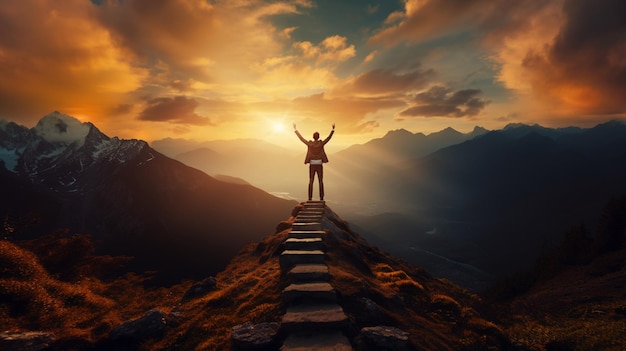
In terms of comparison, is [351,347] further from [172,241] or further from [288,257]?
[172,241]

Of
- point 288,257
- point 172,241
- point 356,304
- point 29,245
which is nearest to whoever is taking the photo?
point 356,304

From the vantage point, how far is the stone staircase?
7.70m

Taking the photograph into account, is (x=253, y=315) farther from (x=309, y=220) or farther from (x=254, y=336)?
(x=309, y=220)

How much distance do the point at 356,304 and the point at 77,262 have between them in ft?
65.6

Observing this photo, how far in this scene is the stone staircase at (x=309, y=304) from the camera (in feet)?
25.3

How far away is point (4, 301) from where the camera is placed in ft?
34.2

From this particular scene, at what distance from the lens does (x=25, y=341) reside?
8.24m

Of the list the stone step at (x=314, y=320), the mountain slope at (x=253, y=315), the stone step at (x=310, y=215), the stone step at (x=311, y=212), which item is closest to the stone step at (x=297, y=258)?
the mountain slope at (x=253, y=315)

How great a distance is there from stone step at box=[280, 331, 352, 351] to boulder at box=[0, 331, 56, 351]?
282 inches

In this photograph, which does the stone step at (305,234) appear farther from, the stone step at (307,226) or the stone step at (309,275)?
the stone step at (309,275)

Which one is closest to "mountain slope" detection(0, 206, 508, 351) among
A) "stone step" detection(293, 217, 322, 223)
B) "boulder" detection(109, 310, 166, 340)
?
"boulder" detection(109, 310, 166, 340)

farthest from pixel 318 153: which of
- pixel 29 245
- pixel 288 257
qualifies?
Result: pixel 29 245

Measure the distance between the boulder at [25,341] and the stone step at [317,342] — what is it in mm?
7168

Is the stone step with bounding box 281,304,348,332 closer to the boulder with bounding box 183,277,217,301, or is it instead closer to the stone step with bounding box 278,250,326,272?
the stone step with bounding box 278,250,326,272
